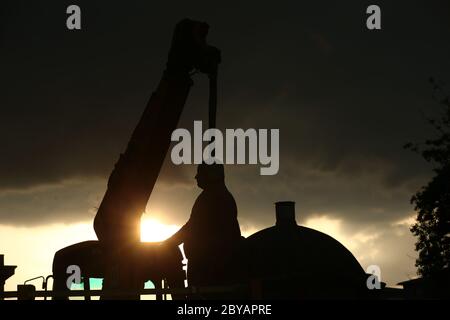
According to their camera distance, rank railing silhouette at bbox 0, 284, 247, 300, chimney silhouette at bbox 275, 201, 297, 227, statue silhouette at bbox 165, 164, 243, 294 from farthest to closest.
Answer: chimney silhouette at bbox 275, 201, 297, 227 < statue silhouette at bbox 165, 164, 243, 294 < railing silhouette at bbox 0, 284, 247, 300

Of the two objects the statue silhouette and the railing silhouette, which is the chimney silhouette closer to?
the statue silhouette

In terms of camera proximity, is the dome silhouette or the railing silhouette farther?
the dome silhouette

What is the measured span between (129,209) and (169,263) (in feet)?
4.49

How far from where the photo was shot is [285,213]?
47.1 meters

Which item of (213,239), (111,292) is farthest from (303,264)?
(111,292)

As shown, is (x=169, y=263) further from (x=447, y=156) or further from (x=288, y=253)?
(x=447, y=156)

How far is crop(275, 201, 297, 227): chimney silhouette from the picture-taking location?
4631 centimetres

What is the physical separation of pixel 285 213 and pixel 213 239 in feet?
114

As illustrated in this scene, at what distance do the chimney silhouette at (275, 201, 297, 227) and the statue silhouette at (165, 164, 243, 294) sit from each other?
3320cm

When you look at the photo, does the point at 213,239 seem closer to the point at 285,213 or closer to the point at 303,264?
the point at 303,264

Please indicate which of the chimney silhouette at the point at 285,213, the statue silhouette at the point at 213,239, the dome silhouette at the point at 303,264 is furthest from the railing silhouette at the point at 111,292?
the chimney silhouette at the point at 285,213

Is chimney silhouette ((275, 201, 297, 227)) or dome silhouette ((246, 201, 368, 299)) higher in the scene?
chimney silhouette ((275, 201, 297, 227))

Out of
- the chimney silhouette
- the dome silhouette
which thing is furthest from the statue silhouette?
the chimney silhouette

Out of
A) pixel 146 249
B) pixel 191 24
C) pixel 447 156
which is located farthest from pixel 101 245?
pixel 447 156
